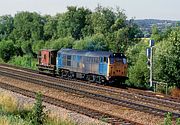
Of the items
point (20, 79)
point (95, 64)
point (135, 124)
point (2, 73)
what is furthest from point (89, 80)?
point (135, 124)

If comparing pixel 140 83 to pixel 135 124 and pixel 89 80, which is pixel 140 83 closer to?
pixel 89 80

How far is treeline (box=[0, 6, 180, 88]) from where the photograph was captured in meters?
32.8

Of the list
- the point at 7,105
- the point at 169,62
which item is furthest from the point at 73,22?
the point at 7,105

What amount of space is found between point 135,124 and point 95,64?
17.7m

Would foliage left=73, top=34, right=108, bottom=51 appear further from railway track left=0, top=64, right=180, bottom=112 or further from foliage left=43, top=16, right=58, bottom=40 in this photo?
foliage left=43, top=16, right=58, bottom=40

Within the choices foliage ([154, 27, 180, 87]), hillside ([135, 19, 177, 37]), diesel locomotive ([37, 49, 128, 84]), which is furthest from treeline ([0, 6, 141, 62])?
foliage ([154, 27, 180, 87])

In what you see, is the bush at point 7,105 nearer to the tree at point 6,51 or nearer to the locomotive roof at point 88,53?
the locomotive roof at point 88,53

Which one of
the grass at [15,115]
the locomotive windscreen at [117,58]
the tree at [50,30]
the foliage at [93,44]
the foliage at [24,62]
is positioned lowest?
the grass at [15,115]

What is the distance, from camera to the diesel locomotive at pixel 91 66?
35.0 metres

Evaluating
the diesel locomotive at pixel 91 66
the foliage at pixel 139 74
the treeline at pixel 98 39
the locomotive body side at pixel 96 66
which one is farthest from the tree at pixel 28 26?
the foliage at pixel 139 74

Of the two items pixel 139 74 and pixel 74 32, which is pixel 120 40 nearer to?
pixel 74 32

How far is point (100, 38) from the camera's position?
55281 mm

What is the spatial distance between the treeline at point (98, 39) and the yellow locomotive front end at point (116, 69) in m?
1.21

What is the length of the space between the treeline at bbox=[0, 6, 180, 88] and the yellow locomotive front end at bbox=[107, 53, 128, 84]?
121cm
